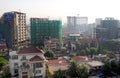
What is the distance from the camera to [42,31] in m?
22.0

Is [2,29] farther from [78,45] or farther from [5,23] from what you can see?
[78,45]

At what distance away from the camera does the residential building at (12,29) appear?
2031 cm

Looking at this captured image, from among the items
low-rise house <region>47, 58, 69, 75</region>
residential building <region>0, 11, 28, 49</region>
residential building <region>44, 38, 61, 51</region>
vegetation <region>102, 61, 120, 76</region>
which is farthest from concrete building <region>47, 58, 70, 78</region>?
residential building <region>0, 11, 28, 49</region>

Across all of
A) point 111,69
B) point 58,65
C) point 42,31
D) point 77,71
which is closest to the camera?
point 77,71

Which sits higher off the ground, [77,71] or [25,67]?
[25,67]

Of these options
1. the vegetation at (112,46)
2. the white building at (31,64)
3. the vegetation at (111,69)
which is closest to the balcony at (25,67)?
the white building at (31,64)

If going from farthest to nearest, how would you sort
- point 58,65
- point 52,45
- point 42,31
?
point 42,31 < point 52,45 < point 58,65

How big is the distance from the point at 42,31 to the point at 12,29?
3.42 m

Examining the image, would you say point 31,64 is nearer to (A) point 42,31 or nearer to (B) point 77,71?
(B) point 77,71

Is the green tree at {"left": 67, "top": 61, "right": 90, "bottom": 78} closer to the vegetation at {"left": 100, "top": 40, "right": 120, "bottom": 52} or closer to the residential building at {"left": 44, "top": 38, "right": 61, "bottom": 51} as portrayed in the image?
the residential building at {"left": 44, "top": 38, "right": 61, "bottom": 51}

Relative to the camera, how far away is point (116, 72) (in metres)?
9.66

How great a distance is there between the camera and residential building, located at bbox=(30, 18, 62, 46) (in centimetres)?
2180

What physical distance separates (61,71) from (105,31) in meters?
17.9

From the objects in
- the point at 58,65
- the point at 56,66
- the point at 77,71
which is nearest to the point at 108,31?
the point at 58,65
